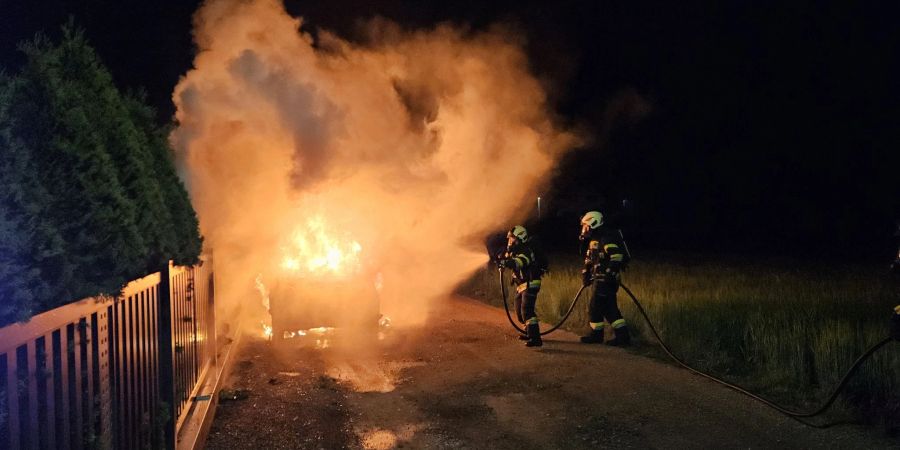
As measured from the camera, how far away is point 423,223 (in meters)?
14.3

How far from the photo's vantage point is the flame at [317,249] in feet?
37.3

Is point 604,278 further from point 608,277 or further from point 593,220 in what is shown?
point 593,220

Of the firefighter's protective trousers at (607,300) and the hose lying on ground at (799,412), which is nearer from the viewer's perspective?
the hose lying on ground at (799,412)

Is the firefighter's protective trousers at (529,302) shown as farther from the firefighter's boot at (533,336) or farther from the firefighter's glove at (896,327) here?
the firefighter's glove at (896,327)

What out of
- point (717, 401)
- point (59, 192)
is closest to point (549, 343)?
point (717, 401)

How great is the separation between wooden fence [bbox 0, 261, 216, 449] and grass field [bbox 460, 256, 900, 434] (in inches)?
228

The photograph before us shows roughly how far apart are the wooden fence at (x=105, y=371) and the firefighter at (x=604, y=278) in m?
5.69

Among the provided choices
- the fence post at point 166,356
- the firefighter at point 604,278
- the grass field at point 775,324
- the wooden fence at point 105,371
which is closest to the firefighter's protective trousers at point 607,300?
the firefighter at point 604,278

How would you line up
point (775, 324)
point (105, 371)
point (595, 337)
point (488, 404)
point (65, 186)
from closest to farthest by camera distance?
1. point (65, 186)
2. point (105, 371)
3. point (488, 404)
4. point (775, 324)
5. point (595, 337)

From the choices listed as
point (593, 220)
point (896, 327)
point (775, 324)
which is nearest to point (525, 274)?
point (593, 220)

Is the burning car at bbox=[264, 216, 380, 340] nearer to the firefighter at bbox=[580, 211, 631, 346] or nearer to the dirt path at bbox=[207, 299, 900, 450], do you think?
the dirt path at bbox=[207, 299, 900, 450]

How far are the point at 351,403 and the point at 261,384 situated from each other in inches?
53.5

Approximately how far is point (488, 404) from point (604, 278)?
140 inches

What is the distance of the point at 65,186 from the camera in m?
3.20
